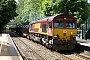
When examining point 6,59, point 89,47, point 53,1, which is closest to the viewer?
point 6,59

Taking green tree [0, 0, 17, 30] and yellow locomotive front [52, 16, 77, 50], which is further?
green tree [0, 0, 17, 30]

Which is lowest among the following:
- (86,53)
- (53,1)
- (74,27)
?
(86,53)

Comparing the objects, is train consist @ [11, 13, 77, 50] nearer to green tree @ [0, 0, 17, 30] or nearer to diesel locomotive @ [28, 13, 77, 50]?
diesel locomotive @ [28, 13, 77, 50]

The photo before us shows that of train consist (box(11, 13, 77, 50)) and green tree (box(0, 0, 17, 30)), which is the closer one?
Result: train consist (box(11, 13, 77, 50))

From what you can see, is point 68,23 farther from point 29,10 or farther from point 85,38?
point 29,10

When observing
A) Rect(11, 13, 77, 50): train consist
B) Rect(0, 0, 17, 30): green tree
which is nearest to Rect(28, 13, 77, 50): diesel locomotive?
Rect(11, 13, 77, 50): train consist

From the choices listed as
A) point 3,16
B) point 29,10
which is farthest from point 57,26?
point 29,10

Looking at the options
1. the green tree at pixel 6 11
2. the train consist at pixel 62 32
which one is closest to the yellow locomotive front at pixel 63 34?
the train consist at pixel 62 32

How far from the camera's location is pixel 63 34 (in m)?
19.8

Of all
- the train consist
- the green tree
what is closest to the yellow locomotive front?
the train consist

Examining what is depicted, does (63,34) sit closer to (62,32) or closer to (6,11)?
(62,32)

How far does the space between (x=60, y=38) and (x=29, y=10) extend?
6728cm

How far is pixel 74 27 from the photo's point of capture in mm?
20141

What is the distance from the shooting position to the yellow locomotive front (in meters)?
19.6
